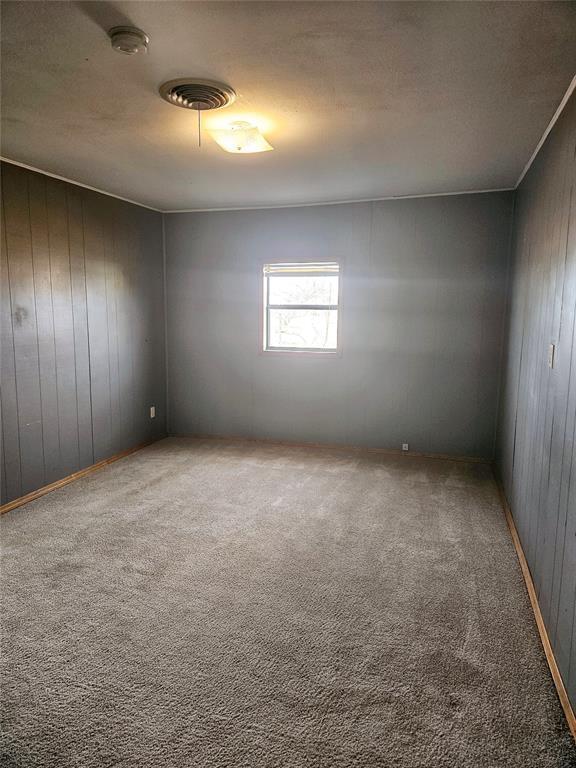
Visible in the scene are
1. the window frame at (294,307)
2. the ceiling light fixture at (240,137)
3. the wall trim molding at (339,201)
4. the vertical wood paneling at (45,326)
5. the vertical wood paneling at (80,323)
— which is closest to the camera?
the wall trim molding at (339,201)

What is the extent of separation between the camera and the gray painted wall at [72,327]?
3586 mm

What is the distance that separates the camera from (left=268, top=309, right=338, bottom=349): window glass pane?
16.8 ft

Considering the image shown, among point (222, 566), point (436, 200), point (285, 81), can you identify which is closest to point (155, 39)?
point (285, 81)

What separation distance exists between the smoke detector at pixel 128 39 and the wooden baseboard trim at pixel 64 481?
3.10 meters

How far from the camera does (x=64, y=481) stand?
4137mm

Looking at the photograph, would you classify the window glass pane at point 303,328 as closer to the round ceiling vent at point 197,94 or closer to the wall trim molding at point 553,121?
the wall trim molding at point 553,121

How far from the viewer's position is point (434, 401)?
190 inches

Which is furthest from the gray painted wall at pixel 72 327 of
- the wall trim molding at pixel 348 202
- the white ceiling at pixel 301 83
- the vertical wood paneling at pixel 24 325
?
the wall trim molding at pixel 348 202

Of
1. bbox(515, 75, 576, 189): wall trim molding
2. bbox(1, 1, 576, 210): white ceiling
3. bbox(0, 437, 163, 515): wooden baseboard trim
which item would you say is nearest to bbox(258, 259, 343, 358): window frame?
bbox(1, 1, 576, 210): white ceiling

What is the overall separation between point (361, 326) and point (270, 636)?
3373mm

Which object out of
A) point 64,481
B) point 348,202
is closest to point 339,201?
point 348,202

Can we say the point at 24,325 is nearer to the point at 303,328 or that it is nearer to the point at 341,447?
the point at 303,328

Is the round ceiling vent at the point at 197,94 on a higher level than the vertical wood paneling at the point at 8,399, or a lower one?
higher

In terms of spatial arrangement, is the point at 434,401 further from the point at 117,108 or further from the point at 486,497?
the point at 117,108
